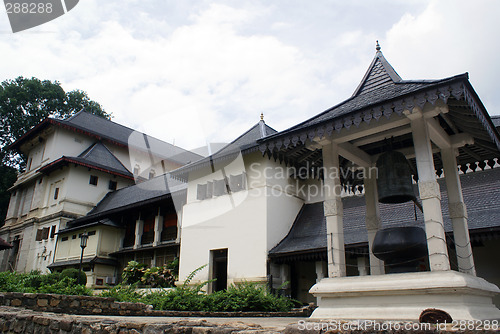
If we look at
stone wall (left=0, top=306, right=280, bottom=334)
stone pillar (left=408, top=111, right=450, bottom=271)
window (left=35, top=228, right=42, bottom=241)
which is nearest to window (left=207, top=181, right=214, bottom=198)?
stone wall (left=0, top=306, right=280, bottom=334)

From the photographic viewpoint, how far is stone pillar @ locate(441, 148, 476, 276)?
22.0 ft

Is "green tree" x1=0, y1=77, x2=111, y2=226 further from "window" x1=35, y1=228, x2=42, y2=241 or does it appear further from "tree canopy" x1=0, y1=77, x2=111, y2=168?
"window" x1=35, y1=228, x2=42, y2=241

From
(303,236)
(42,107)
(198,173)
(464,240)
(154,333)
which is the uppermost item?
(42,107)

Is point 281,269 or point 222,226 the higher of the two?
point 222,226

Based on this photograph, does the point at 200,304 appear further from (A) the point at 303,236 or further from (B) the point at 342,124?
(B) the point at 342,124

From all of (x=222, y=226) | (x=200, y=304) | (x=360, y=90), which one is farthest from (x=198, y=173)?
(x=360, y=90)

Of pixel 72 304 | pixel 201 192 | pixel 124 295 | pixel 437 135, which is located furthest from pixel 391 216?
pixel 72 304

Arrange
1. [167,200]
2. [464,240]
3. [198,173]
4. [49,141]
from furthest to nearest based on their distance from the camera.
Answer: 1. [49,141]
2. [167,200]
3. [198,173]
4. [464,240]

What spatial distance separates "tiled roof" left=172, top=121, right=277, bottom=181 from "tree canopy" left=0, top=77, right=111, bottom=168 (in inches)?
1138

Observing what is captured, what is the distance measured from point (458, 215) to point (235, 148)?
37.5 ft

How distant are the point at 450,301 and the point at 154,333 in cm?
397

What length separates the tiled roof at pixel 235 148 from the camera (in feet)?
55.9

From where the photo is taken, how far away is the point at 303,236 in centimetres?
1619

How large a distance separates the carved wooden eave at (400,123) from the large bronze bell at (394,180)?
2.13 feet
